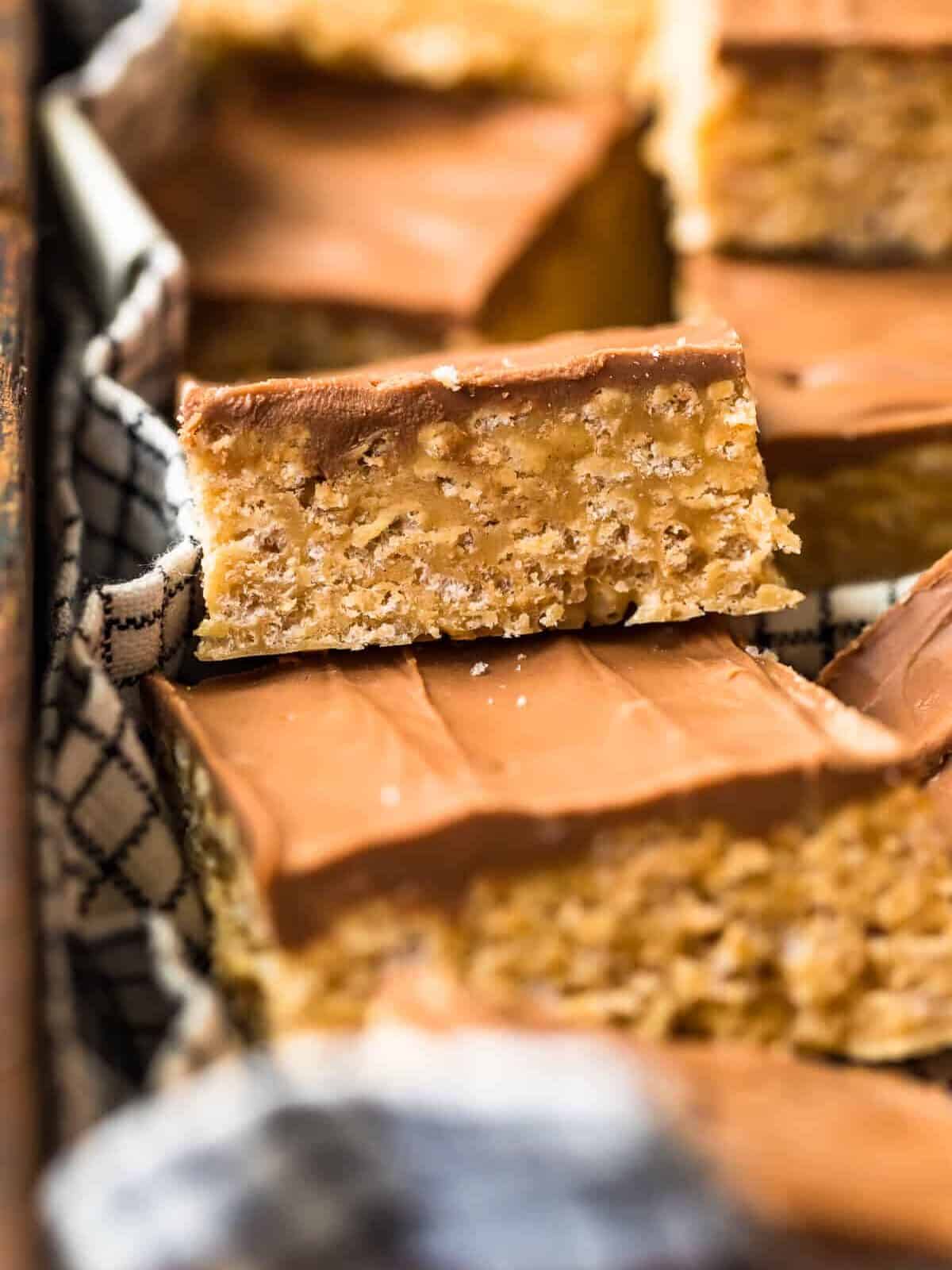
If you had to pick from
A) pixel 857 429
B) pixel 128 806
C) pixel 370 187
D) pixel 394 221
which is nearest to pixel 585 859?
pixel 128 806

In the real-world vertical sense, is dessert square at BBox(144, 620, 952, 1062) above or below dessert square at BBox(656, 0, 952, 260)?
below

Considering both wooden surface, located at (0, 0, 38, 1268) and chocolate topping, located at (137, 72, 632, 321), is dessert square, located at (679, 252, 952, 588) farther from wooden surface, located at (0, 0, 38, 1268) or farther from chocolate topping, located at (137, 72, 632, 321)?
wooden surface, located at (0, 0, 38, 1268)

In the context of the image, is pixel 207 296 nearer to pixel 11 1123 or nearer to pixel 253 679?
pixel 253 679

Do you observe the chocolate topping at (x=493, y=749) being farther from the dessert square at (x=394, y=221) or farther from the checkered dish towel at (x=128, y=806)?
the dessert square at (x=394, y=221)

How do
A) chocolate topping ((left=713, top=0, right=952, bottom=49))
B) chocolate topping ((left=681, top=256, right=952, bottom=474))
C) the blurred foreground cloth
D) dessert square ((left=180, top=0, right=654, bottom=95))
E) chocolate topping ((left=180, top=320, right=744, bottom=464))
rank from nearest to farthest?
the blurred foreground cloth, chocolate topping ((left=180, top=320, right=744, bottom=464)), chocolate topping ((left=681, top=256, right=952, bottom=474)), chocolate topping ((left=713, top=0, right=952, bottom=49)), dessert square ((left=180, top=0, right=654, bottom=95))

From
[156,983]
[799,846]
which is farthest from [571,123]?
[156,983]

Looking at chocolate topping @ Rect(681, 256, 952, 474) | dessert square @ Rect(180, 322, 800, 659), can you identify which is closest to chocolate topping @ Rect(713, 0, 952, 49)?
chocolate topping @ Rect(681, 256, 952, 474)

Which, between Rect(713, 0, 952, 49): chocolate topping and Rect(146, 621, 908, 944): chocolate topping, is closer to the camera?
Rect(146, 621, 908, 944): chocolate topping
